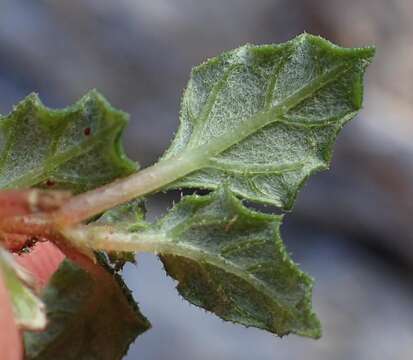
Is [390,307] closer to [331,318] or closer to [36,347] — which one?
[331,318]

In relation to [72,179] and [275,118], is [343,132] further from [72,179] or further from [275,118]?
[72,179]

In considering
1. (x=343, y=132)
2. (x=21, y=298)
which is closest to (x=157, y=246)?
(x=21, y=298)

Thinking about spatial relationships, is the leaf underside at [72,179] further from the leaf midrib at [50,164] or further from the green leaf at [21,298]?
the green leaf at [21,298]

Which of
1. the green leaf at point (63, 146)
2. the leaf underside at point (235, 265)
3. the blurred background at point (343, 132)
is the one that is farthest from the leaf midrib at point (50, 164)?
the blurred background at point (343, 132)

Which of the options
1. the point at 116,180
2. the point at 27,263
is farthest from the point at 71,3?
the point at 116,180

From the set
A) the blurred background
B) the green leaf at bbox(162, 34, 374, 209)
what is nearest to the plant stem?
the green leaf at bbox(162, 34, 374, 209)

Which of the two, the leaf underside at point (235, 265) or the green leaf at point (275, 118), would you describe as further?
the green leaf at point (275, 118)

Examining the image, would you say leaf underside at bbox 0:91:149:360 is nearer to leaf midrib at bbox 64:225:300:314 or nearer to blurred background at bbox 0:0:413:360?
leaf midrib at bbox 64:225:300:314
